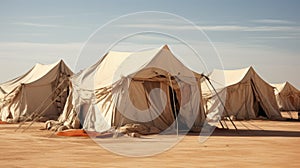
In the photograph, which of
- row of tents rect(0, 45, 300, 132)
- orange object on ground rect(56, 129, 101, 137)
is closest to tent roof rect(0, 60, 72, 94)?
row of tents rect(0, 45, 300, 132)

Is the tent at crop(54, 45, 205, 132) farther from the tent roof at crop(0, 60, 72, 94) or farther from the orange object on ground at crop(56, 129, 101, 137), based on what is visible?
the tent roof at crop(0, 60, 72, 94)

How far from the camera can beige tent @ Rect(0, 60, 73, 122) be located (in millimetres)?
31781

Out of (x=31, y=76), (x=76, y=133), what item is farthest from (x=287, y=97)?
(x=76, y=133)

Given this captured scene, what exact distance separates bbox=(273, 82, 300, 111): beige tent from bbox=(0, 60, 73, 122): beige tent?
24391 mm

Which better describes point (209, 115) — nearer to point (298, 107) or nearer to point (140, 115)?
point (140, 115)

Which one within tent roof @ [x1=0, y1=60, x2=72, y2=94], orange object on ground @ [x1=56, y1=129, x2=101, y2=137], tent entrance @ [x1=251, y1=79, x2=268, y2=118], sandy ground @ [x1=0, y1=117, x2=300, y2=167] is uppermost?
tent roof @ [x1=0, y1=60, x2=72, y2=94]

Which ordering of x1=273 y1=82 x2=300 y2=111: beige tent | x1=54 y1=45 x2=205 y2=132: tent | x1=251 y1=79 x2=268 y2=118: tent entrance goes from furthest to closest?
x1=273 y1=82 x2=300 y2=111: beige tent, x1=251 y1=79 x2=268 y2=118: tent entrance, x1=54 y1=45 x2=205 y2=132: tent

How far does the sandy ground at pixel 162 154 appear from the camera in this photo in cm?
1223

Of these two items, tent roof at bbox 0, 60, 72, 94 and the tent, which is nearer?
the tent

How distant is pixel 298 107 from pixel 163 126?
32571 mm

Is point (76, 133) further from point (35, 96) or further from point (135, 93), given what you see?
point (35, 96)

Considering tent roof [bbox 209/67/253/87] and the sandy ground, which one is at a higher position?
tent roof [bbox 209/67/253/87]

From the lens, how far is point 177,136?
2006 centimetres

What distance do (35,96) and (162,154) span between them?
65.1 feet
